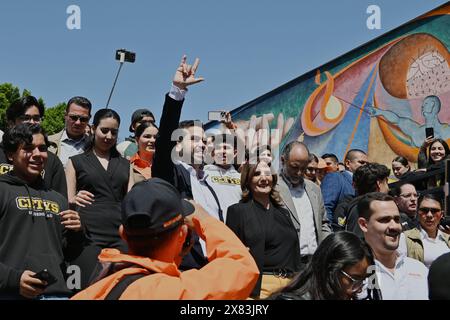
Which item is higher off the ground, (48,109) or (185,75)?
(48,109)

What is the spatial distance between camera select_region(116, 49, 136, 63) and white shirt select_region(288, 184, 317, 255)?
7.07 feet

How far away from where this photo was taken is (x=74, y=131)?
5684 mm

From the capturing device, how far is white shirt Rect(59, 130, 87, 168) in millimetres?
5668

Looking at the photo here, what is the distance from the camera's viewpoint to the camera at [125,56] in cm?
639

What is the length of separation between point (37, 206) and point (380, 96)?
40.9ft

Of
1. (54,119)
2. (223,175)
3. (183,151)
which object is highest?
(54,119)

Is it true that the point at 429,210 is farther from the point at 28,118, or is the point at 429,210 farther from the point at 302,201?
the point at 28,118

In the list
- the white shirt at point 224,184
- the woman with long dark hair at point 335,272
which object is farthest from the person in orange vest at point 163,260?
the white shirt at point 224,184

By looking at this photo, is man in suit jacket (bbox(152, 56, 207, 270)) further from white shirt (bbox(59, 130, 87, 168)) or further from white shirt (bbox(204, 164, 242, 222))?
white shirt (bbox(59, 130, 87, 168))

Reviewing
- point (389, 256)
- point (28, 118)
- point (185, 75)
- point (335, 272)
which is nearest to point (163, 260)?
point (335, 272)

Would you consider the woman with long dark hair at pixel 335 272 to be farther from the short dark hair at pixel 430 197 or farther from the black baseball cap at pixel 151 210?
the short dark hair at pixel 430 197

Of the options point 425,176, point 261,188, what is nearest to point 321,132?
point 425,176

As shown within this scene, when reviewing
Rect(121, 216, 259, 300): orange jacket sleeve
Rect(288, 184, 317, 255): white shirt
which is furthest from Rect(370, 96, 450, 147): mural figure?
Rect(121, 216, 259, 300): orange jacket sleeve
